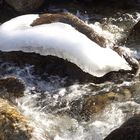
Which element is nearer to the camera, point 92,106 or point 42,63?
point 92,106

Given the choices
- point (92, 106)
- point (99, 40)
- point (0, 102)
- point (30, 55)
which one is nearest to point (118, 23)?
point (99, 40)

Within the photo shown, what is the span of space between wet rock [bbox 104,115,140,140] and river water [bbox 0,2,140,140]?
2.36 ft

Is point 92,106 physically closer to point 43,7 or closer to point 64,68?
point 64,68

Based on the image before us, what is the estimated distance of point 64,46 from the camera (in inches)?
271

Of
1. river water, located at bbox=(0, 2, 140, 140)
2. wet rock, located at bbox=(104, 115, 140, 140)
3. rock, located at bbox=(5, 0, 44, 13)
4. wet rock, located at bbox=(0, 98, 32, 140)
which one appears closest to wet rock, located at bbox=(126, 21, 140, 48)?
river water, located at bbox=(0, 2, 140, 140)

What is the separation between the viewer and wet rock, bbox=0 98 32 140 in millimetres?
5273

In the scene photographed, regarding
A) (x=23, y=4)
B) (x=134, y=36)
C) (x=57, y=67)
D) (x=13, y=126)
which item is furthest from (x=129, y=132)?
(x=23, y=4)

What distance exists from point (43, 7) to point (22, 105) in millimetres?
3819

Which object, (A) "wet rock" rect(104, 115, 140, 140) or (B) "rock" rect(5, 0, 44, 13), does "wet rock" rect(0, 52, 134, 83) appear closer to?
(A) "wet rock" rect(104, 115, 140, 140)

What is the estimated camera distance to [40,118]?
6.23 metres

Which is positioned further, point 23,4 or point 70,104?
point 23,4

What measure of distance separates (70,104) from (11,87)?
1.00 meters

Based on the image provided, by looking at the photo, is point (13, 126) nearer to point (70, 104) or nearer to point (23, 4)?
point (70, 104)

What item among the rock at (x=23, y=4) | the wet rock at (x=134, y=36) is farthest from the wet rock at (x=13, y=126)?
the rock at (x=23, y=4)
